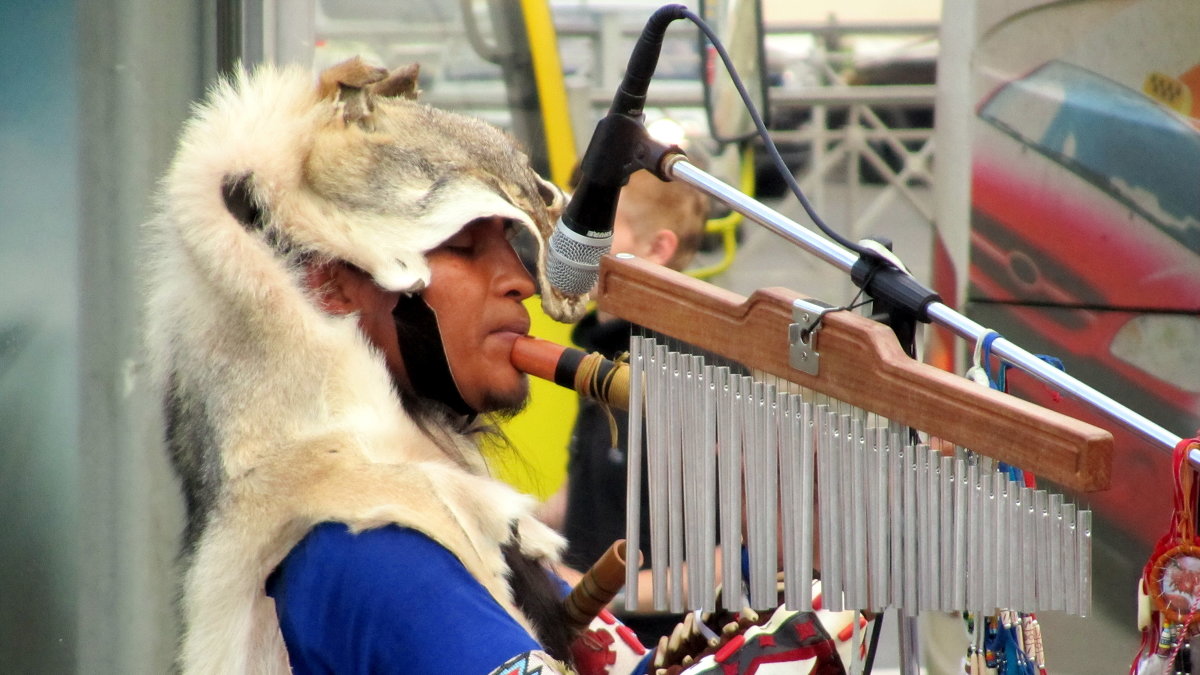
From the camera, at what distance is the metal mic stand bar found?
117cm

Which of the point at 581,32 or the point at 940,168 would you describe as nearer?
the point at 940,168

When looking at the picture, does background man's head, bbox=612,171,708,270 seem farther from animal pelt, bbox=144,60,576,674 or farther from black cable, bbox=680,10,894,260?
black cable, bbox=680,10,894,260

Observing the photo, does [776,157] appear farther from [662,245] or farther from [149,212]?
[149,212]

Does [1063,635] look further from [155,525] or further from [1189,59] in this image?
[155,525]

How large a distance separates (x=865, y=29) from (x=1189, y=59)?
5.38 metres

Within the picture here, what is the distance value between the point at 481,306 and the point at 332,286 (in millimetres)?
175

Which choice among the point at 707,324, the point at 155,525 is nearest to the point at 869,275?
the point at 707,324

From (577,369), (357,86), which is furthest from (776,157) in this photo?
(357,86)

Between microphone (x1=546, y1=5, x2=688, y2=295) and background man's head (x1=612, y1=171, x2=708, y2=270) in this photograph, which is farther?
background man's head (x1=612, y1=171, x2=708, y2=270)

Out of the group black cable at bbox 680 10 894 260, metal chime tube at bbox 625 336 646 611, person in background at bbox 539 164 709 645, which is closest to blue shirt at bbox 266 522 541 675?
metal chime tube at bbox 625 336 646 611

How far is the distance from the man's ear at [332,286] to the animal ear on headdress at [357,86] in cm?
19

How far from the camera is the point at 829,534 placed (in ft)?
4.21

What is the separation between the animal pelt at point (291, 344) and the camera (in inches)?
56.2

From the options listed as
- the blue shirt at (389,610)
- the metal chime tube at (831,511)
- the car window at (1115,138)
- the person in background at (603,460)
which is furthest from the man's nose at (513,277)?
the car window at (1115,138)
